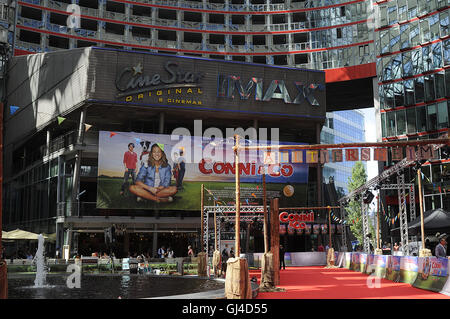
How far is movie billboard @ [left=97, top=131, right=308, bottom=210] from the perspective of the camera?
162 ft

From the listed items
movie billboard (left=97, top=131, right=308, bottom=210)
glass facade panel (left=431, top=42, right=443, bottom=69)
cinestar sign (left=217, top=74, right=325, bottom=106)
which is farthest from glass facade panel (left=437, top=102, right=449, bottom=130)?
movie billboard (left=97, top=131, right=308, bottom=210)

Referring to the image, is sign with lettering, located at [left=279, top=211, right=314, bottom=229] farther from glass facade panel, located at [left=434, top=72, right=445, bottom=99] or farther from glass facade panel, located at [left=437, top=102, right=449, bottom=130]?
glass facade panel, located at [left=434, top=72, right=445, bottom=99]

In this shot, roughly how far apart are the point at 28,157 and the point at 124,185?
22.6 meters

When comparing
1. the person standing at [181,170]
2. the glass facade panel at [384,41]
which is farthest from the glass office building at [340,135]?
the person standing at [181,170]

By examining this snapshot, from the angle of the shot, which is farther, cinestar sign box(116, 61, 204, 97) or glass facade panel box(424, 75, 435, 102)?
glass facade panel box(424, 75, 435, 102)

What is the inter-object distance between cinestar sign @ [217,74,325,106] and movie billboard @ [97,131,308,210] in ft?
16.8

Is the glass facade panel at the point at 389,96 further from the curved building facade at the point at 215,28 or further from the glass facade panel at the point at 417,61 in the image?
the curved building facade at the point at 215,28

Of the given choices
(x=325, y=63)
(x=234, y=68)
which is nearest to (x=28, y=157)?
(x=234, y=68)

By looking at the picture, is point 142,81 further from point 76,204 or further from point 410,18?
point 410,18

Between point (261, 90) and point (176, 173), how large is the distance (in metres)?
13.2

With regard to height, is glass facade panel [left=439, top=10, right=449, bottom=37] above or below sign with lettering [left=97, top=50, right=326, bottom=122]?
above

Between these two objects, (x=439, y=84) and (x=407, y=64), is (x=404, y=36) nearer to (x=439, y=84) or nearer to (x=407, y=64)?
(x=407, y=64)

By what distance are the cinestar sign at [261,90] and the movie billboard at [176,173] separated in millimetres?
5126

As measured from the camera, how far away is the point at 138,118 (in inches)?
2196
